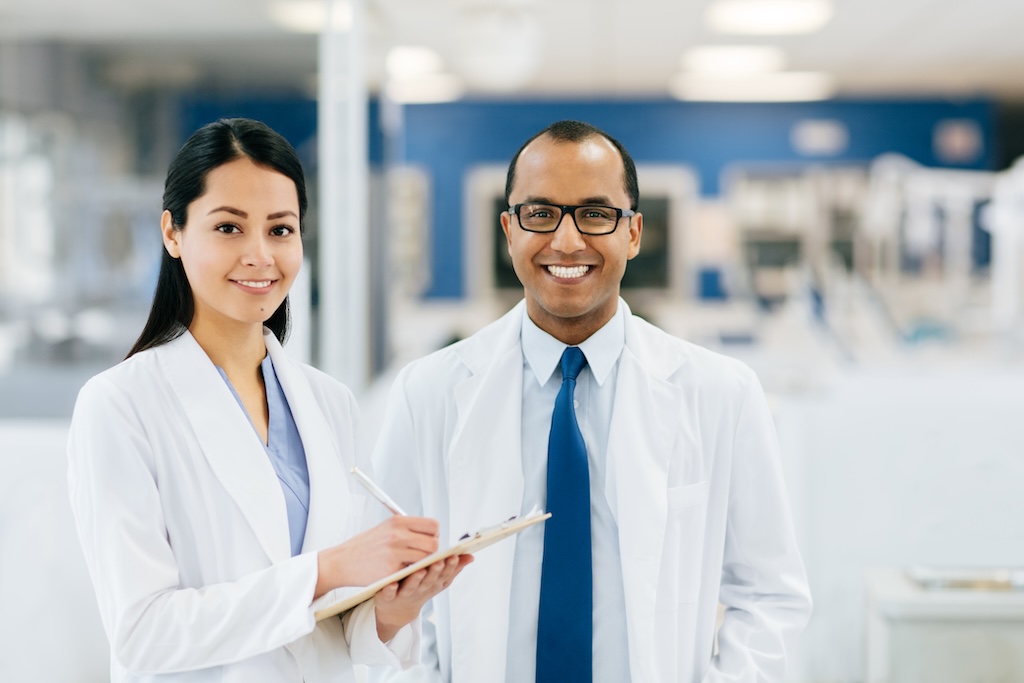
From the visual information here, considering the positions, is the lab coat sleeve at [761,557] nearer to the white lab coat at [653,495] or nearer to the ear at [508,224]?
the white lab coat at [653,495]

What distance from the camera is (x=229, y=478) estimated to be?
3.12ft

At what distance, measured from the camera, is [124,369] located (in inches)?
37.8

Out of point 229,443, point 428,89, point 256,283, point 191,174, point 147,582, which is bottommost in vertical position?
point 147,582

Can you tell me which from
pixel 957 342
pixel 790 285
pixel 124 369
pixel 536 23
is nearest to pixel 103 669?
pixel 124 369

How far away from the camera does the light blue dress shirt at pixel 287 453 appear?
1001 millimetres

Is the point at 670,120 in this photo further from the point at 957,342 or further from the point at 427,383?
the point at 427,383

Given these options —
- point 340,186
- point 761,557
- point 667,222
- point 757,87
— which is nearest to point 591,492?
point 761,557

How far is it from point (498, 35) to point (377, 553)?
14.2 feet

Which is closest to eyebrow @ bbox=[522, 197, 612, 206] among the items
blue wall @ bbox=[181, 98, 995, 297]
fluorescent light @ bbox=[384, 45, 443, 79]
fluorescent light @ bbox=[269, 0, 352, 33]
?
fluorescent light @ bbox=[269, 0, 352, 33]

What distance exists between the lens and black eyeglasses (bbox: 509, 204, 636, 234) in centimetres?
117

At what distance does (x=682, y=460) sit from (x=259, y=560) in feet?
1.77

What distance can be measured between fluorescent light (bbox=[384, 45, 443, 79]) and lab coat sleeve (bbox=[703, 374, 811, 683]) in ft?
17.8

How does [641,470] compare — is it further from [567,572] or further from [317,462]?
[317,462]

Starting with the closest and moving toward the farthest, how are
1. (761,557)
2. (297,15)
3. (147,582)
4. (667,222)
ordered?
(147,582)
(761,557)
(297,15)
(667,222)
